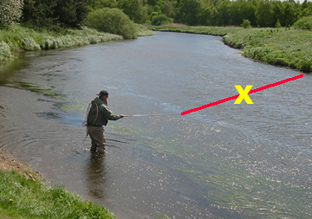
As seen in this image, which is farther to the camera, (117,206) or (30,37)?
(30,37)

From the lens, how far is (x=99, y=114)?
10.0 meters

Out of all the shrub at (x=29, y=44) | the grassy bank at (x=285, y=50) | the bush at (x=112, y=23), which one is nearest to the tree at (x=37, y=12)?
the shrub at (x=29, y=44)

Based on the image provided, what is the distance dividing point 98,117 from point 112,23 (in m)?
52.1

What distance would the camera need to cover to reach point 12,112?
14039mm

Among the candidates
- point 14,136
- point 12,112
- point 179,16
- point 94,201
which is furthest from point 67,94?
point 179,16

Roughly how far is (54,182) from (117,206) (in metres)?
1.69

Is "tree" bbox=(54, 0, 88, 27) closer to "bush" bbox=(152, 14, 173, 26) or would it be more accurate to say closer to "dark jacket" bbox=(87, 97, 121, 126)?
"dark jacket" bbox=(87, 97, 121, 126)

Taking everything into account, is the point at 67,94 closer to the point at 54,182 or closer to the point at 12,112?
the point at 12,112

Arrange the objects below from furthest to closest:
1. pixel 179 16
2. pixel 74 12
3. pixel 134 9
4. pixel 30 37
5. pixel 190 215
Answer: pixel 179 16
pixel 134 9
pixel 74 12
pixel 30 37
pixel 190 215

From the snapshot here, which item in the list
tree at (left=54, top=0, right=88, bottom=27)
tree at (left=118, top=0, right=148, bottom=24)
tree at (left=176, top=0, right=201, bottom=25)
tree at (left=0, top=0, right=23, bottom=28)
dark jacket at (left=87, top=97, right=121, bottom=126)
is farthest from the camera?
tree at (left=176, top=0, right=201, bottom=25)

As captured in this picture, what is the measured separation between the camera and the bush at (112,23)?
195ft

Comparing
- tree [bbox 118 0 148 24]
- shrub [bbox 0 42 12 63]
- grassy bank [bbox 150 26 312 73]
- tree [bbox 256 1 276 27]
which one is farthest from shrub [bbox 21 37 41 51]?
tree [bbox 118 0 148 24]

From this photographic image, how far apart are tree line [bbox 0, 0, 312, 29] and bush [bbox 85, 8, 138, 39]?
2793 millimetres

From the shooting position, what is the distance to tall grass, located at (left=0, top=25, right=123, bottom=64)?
94.1 feet
